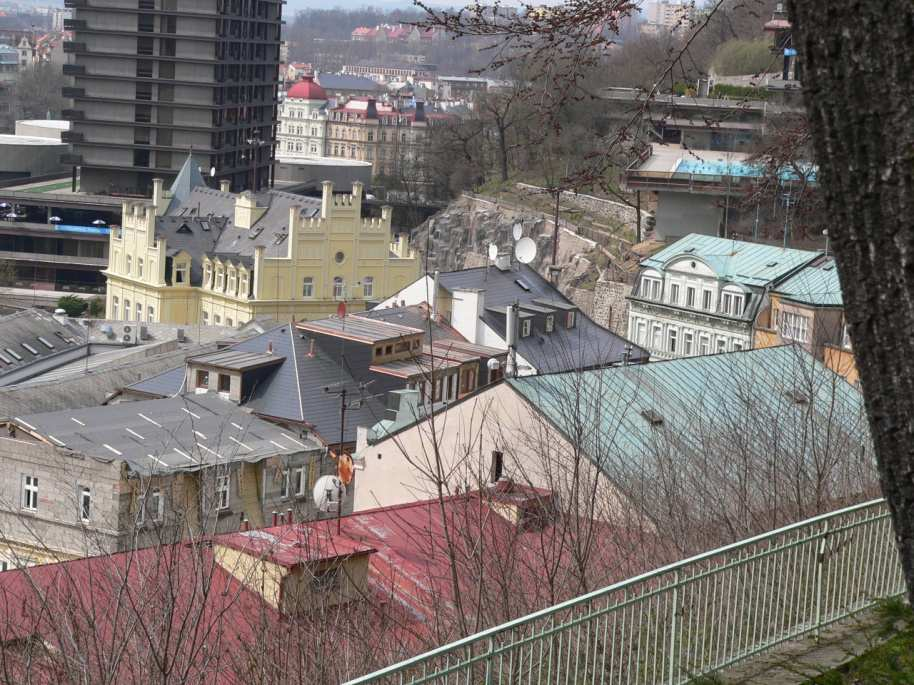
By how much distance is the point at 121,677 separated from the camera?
9.10 m

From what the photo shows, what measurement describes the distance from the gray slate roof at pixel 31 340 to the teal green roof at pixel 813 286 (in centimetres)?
1802

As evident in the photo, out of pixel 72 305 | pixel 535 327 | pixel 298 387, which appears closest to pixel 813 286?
pixel 535 327

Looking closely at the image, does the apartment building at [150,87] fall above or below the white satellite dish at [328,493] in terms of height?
above

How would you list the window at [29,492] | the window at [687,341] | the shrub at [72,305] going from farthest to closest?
the shrub at [72,305], the window at [687,341], the window at [29,492]

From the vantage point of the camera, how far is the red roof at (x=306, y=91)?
6280 inches

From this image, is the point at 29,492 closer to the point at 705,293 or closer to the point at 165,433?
the point at 165,433

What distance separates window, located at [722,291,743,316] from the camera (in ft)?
127

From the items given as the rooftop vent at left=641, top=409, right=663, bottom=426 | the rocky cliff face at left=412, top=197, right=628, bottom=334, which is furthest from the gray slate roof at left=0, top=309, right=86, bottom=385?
the rooftop vent at left=641, top=409, right=663, bottom=426

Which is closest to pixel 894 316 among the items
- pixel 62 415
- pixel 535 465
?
pixel 535 465

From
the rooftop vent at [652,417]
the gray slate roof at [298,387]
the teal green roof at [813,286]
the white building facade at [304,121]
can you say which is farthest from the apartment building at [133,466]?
the white building facade at [304,121]

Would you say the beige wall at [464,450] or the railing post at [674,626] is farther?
the beige wall at [464,450]

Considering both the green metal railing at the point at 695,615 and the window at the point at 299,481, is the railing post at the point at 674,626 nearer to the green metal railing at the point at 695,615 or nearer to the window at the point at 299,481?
the green metal railing at the point at 695,615

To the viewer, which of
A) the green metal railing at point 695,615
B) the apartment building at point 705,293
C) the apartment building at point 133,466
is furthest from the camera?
the apartment building at point 705,293

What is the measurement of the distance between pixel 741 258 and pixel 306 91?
125 meters
